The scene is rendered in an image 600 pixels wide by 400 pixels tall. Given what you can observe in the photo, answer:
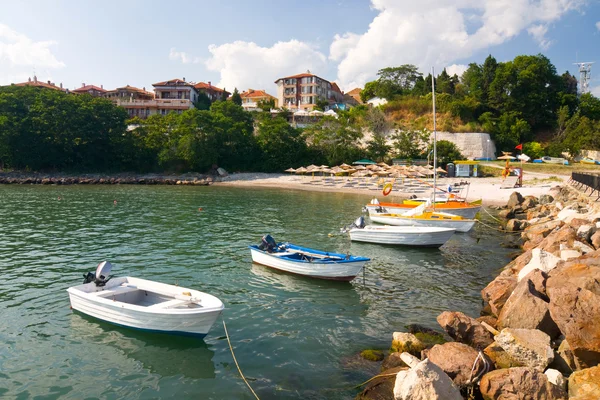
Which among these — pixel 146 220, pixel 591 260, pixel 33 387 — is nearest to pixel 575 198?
pixel 591 260

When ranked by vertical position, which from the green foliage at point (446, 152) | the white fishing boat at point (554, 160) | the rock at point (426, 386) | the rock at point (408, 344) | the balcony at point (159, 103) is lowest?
the rock at point (408, 344)

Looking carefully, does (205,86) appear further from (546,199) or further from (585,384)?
(585,384)

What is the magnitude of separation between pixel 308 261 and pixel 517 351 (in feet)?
29.6

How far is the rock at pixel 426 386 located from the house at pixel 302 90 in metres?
108

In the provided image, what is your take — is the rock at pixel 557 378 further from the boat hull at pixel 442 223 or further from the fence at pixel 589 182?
the fence at pixel 589 182

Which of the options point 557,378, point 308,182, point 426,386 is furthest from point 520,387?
point 308,182

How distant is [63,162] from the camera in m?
74.2

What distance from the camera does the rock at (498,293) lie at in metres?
12.8

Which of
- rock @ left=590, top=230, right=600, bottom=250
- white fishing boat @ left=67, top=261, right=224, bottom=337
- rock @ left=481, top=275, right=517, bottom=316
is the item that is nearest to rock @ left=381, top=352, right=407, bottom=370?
white fishing boat @ left=67, top=261, right=224, bottom=337

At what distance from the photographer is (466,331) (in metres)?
10.7

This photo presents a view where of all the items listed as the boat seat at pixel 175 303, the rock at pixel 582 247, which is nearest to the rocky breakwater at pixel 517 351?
the rock at pixel 582 247

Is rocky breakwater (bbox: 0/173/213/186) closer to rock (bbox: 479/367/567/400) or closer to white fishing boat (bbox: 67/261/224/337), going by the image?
white fishing boat (bbox: 67/261/224/337)

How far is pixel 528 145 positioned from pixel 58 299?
8199cm

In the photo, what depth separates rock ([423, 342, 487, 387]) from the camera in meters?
8.34
